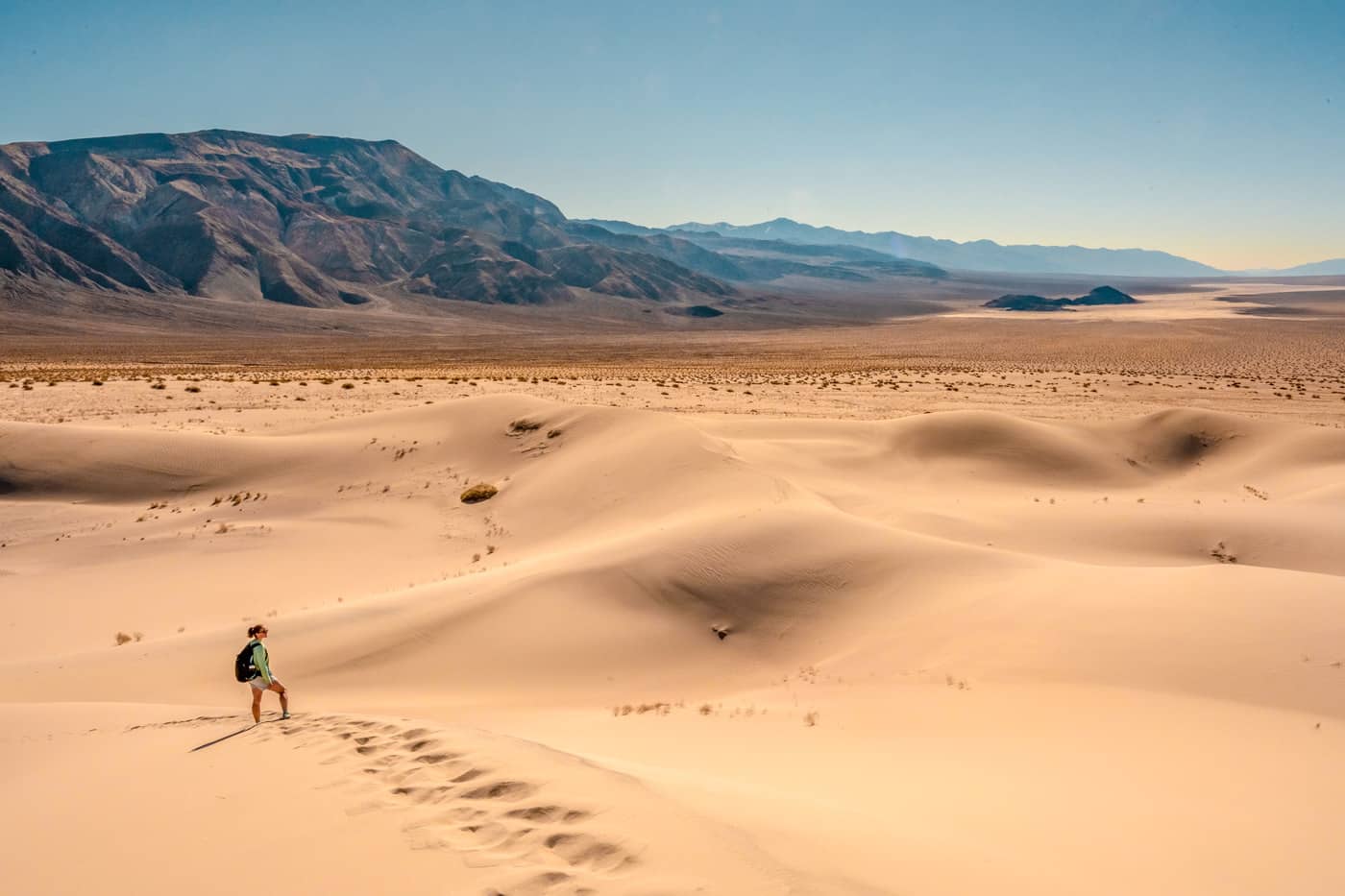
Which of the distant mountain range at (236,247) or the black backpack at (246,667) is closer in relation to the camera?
the black backpack at (246,667)

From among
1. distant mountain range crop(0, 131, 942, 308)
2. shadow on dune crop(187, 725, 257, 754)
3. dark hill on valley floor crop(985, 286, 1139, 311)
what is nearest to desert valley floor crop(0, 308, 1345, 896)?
shadow on dune crop(187, 725, 257, 754)

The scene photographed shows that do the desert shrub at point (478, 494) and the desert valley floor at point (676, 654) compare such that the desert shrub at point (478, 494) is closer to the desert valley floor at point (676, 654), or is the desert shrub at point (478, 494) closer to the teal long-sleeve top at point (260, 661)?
the desert valley floor at point (676, 654)

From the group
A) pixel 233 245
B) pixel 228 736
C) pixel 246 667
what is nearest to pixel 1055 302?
pixel 233 245

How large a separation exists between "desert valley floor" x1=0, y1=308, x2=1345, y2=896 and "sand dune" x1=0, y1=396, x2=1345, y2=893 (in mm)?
51

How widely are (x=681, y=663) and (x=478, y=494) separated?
11416 millimetres

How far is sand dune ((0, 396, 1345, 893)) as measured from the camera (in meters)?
4.92

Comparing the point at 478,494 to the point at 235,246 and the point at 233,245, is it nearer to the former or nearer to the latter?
the point at 235,246

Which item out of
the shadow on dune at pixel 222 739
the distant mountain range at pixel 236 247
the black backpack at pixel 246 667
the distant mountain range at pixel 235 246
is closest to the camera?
the shadow on dune at pixel 222 739

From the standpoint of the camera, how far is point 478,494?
20781 mm

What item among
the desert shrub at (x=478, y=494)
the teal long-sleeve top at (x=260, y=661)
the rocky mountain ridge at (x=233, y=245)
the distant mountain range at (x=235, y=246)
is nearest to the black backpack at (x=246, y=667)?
the teal long-sleeve top at (x=260, y=661)

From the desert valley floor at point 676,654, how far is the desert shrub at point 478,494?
508mm

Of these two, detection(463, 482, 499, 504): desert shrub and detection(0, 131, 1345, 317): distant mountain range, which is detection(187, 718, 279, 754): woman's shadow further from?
detection(0, 131, 1345, 317): distant mountain range

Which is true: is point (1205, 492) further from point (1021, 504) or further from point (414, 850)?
point (414, 850)

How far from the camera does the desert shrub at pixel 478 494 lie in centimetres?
2065
